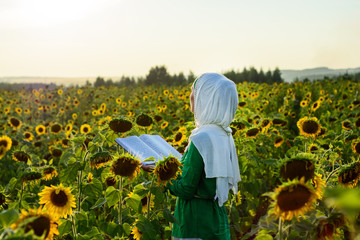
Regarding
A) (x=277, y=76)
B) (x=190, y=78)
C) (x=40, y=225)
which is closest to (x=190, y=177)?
(x=40, y=225)

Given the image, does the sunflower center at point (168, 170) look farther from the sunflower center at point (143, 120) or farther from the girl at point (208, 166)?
the sunflower center at point (143, 120)

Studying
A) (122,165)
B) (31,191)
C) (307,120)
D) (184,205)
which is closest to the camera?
(122,165)

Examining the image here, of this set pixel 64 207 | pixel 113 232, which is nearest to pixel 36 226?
pixel 64 207

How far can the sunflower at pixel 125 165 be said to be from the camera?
1.77 m

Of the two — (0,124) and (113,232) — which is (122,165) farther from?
(0,124)

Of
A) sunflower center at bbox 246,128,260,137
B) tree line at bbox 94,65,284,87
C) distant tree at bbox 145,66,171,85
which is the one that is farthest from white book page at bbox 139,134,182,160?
distant tree at bbox 145,66,171,85

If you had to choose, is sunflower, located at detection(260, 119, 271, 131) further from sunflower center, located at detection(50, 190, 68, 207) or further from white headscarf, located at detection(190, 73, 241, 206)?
sunflower center, located at detection(50, 190, 68, 207)

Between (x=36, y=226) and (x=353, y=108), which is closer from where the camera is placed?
(x=36, y=226)

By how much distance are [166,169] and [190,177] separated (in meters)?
0.26

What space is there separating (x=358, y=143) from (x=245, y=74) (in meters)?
31.9

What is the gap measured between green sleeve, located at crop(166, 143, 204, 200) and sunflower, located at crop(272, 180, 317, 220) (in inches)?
34.4

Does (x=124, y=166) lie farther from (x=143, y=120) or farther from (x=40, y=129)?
(x=40, y=129)

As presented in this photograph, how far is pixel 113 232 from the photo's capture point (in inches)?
83.0

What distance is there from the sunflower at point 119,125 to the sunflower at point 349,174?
1.34 m
